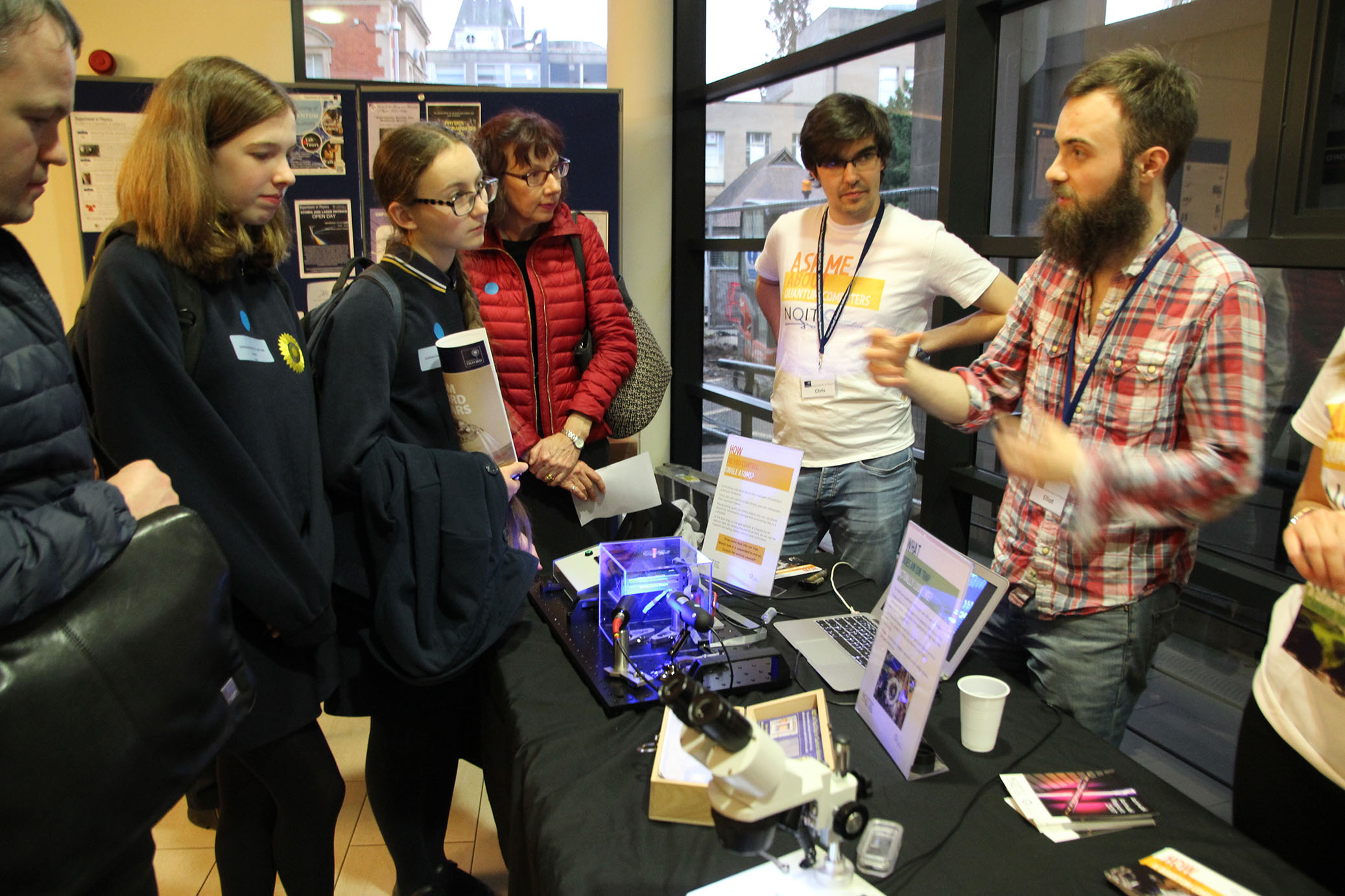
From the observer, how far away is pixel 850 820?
841mm

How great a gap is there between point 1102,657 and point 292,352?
1488mm

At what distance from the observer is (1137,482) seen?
1189mm

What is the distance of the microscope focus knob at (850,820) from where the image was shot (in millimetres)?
842

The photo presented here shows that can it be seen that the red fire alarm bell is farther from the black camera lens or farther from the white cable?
the black camera lens

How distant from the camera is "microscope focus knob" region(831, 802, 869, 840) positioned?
0.84 m

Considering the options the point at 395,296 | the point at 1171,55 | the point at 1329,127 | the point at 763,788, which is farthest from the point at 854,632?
the point at 1171,55

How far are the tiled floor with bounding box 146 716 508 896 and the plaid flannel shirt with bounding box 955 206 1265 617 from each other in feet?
4.66

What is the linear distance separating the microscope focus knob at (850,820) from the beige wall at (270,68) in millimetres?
3157

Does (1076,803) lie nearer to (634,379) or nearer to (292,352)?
(292,352)

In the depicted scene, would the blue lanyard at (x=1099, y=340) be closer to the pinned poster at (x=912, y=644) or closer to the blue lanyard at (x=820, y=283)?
the pinned poster at (x=912, y=644)

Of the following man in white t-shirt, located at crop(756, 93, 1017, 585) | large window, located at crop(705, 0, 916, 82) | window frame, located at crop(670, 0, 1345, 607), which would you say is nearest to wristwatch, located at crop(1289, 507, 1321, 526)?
window frame, located at crop(670, 0, 1345, 607)

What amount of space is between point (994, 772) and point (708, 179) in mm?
3161

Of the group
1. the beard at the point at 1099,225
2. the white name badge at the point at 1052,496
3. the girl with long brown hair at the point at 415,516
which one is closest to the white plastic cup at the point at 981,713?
the white name badge at the point at 1052,496

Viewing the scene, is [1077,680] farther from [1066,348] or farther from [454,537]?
[454,537]
